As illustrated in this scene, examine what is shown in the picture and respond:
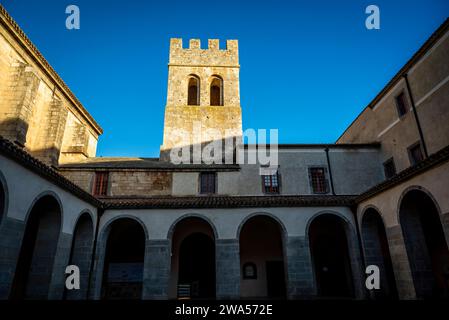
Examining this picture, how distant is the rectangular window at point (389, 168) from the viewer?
1624 cm

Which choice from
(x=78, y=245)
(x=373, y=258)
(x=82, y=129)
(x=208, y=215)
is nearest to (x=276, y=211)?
(x=208, y=215)

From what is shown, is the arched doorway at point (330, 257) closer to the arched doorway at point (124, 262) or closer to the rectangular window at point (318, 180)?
the rectangular window at point (318, 180)

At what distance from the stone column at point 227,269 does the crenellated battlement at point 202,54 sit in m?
16.2

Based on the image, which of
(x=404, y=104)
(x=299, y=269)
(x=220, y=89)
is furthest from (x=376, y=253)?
(x=220, y=89)

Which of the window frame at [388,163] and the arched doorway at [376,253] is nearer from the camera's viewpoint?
the arched doorway at [376,253]

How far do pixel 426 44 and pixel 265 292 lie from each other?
15.7 meters

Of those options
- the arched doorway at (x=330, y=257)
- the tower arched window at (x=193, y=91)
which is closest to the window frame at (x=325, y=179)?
the arched doorway at (x=330, y=257)

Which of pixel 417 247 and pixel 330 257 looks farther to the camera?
pixel 330 257

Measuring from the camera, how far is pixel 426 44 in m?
13.8

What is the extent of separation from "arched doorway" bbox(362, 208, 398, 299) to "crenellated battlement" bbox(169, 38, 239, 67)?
1645 centimetres

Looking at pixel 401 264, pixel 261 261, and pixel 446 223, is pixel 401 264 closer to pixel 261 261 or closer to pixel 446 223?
pixel 446 223

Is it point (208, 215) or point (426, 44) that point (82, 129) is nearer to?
point (208, 215)

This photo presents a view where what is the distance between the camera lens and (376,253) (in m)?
12.4

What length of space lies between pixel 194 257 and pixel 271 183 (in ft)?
20.7
